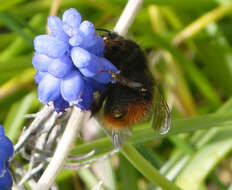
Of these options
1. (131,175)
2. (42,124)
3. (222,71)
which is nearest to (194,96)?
(222,71)

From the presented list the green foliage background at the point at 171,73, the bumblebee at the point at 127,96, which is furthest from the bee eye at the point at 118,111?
the green foliage background at the point at 171,73

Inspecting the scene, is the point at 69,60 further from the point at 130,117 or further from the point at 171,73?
the point at 171,73

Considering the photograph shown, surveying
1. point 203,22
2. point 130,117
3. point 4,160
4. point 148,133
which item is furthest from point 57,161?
point 203,22

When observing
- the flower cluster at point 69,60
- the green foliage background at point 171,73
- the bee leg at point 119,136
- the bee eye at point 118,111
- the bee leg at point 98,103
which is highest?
the flower cluster at point 69,60

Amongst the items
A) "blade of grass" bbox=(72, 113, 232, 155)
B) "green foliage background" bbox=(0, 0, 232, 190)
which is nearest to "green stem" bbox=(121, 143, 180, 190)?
"blade of grass" bbox=(72, 113, 232, 155)

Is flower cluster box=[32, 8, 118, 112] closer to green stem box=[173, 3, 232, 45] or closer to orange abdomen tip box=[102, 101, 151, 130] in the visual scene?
orange abdomen tip box=[102, 101, 151, 130]

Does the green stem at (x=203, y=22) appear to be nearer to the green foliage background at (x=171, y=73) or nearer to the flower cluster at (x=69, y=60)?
the green foliage background at (x=171, y=73)
